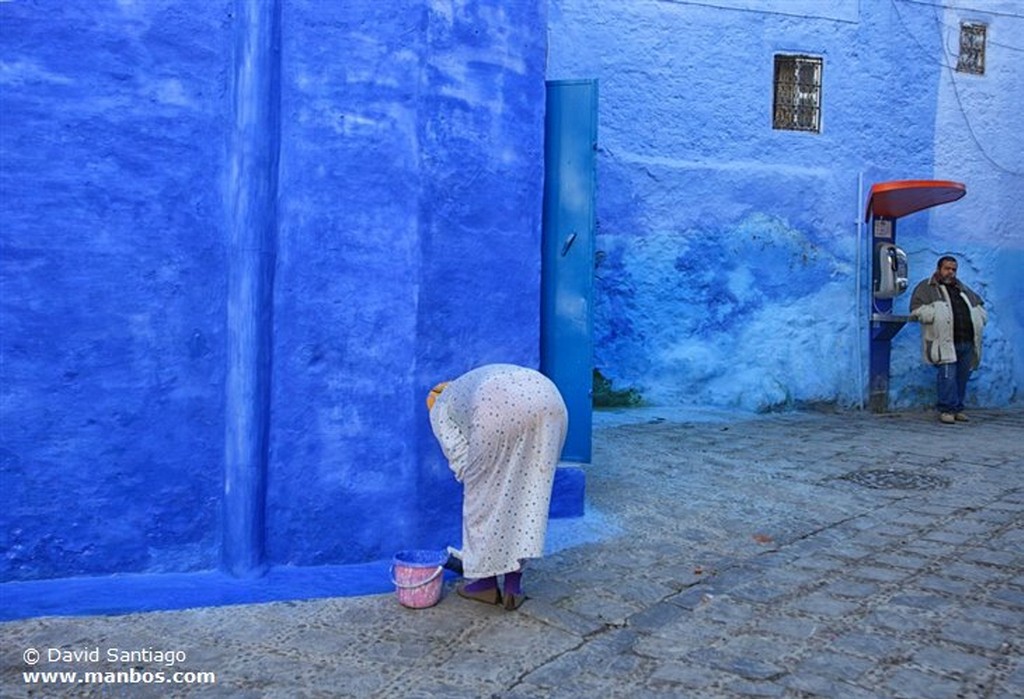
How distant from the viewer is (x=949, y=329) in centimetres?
884

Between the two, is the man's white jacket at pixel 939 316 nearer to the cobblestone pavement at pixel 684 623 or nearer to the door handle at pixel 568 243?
the cobblestone pavement at pixel 684 623

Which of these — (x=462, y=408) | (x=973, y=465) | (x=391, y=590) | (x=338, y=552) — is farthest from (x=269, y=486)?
(x=973, y=465)

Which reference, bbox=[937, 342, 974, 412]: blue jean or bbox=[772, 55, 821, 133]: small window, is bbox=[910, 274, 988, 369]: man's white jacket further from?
bbox=[772, 55, 821, 133]: small window

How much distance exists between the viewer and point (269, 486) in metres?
3.71

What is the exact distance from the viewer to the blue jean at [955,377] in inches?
352

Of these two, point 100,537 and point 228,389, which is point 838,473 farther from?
point 100,537

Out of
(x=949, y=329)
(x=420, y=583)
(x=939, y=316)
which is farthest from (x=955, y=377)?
(x=420, y=583)

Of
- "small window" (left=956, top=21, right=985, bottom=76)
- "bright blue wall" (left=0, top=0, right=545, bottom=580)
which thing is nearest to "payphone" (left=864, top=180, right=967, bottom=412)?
"small window" (left=956, top=21, right=985, bottom=76)

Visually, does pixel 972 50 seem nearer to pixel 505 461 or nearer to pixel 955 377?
pixel 955 377

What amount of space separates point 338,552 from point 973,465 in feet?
16.4

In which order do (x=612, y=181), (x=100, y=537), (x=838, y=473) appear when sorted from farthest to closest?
(x=612, y=181), (x=838, y=473), (x=100, y=537)

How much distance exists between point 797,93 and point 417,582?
8.02 metres

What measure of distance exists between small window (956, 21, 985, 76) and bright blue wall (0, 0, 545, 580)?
323 inches

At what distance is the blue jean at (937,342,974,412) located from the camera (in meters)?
8.94
